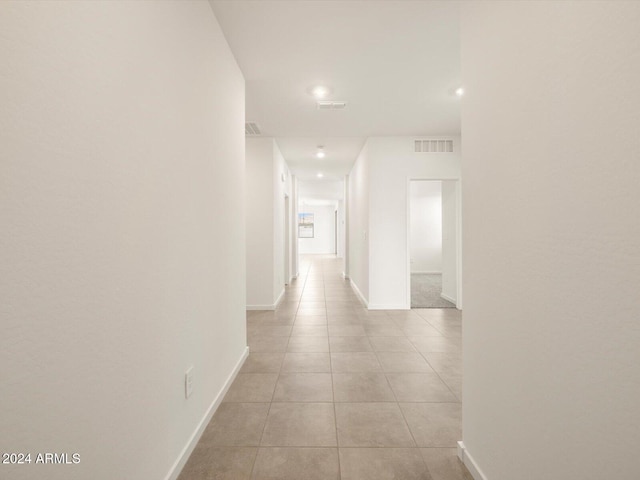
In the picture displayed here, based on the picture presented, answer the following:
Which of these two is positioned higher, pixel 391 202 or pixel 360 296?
pixel 391 202

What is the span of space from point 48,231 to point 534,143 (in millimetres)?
1482

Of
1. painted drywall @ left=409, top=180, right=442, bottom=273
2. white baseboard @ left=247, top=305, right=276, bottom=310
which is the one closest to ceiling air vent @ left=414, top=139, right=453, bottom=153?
white baseboard @ left=247, top=305, right=276, bottom=310

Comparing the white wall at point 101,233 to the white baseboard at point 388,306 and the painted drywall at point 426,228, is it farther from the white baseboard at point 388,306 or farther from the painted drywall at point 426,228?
the painted drywall at point 426,228

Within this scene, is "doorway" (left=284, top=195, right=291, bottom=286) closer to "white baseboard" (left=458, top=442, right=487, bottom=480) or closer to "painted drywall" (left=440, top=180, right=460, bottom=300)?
"painted drywall" (left=440, top=180, right=460, bottom=300)

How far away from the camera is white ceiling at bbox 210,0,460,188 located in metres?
2.14

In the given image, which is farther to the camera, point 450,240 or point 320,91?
point 450,240

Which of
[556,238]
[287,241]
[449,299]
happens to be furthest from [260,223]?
[556,238]

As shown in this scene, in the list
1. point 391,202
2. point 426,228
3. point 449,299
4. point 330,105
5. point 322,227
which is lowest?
point 449,299

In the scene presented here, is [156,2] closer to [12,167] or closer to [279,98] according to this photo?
[12,167]

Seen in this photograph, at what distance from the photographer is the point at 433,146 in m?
5.06

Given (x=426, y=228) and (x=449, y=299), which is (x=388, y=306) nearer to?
(x=449, y=299)

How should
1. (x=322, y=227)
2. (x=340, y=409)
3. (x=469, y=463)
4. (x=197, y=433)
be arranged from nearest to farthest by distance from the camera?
(x=469, y=463), (x=197, y=433), (x=340, y=409), (x=322, y=227)

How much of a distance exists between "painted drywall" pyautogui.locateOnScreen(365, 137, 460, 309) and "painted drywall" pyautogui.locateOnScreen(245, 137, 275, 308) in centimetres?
161

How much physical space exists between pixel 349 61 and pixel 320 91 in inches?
24.8
